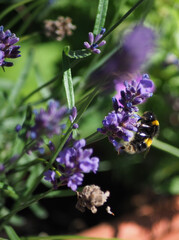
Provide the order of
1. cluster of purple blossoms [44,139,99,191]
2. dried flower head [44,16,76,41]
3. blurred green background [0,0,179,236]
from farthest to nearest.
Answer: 1. blurred green background [0,0,179,236]
2. dried flower head [44,16,76,41]
3. cluster of purple blossoms [44,139,99,191]

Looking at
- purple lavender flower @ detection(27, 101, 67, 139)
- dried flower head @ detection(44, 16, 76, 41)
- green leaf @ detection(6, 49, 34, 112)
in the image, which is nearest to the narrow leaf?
green leaf @ detection(6, 49, 34, 112)

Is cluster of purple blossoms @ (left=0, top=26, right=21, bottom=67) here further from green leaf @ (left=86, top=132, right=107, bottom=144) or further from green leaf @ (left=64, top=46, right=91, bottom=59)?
green leaf @ (left=86, top=132, right=107, bottom=144)

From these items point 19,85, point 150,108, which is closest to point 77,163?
point 19,85

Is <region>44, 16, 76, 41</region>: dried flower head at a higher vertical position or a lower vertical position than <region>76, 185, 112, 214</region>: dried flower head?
higher

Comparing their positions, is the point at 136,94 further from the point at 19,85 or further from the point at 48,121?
the point at 19,85

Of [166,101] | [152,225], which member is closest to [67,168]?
[152,225]

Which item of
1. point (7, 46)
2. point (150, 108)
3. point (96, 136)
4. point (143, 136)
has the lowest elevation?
point (150, 108)

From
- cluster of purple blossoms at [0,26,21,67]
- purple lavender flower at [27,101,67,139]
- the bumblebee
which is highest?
cluster of purple blossoms at [0,26,21,67]

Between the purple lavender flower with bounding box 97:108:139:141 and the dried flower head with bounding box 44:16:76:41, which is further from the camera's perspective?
the dried flower head with bounding box 44:16:76:41
